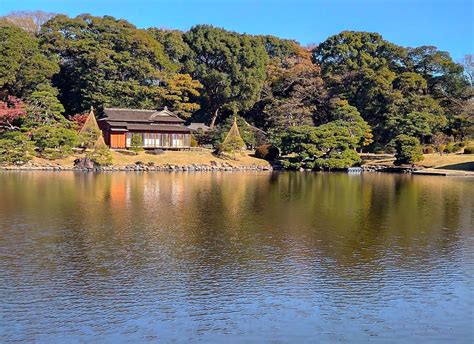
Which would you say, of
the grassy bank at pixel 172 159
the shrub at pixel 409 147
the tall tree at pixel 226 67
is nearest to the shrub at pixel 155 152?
the grassy bank at pixel 172 159

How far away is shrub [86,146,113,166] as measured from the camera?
42281 millimetres

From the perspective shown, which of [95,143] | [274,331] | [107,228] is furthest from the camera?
[95,143]

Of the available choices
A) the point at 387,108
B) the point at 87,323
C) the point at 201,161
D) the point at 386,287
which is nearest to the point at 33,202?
the point at 87,323

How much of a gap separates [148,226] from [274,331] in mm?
9743

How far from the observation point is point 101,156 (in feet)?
140

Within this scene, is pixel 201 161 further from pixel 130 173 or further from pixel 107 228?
pixel 107 228

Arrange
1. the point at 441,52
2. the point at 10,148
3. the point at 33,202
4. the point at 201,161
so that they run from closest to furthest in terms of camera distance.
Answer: the point at 33,202 < the point at 10,148 < the point at 201,161 < the point at 441,52

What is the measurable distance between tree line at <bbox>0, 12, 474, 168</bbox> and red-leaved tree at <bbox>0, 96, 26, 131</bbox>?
10 cm

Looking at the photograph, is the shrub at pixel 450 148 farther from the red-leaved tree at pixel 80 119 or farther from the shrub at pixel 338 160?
the red-leaved tree at pixel 80 119

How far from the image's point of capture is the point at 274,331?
8.96 meters

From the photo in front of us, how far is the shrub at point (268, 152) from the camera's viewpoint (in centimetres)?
5100

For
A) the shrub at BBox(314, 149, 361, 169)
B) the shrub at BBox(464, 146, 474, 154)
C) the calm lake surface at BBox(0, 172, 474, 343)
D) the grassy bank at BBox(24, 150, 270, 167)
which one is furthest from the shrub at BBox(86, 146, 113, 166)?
the shrub at BBox(464, 146, 474, 154)

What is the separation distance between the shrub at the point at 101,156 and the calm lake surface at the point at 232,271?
17.7m

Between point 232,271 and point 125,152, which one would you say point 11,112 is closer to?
point 125,152
